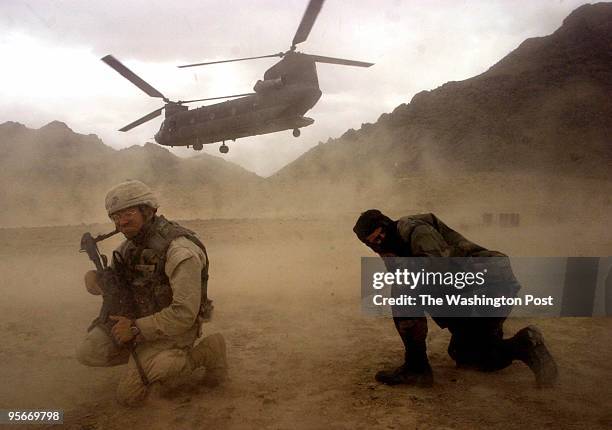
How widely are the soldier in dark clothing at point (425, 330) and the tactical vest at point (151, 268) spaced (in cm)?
134

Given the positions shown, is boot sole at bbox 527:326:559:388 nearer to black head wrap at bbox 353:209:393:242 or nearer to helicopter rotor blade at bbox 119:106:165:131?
black head wrap at bbox 353:209:393:242

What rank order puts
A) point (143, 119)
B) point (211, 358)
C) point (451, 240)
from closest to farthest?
1. point (211, 358)
2. point (451, 240)
3. point (143, 119)

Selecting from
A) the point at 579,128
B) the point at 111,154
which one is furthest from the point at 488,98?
the point at 111,154

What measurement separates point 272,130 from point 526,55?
45.1m

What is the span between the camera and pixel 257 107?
11117 mm

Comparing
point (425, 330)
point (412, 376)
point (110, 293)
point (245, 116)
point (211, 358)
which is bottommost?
point (412, 376)

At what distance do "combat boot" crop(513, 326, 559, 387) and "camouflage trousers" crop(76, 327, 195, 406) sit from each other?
247cm

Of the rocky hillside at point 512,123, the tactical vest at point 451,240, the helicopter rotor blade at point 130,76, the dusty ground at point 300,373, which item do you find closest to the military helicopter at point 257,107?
the helicopter rotor blade at point 130,76

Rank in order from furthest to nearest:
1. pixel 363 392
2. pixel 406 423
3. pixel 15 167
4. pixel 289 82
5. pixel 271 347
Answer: pixel 15 167
pixel 289 82
pixel 271 347
pixel 363 392
pixel 406 423

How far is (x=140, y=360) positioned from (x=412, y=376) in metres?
1.99

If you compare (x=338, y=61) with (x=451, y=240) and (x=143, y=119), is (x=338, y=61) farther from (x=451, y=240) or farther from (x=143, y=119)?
(x=451, y=240)

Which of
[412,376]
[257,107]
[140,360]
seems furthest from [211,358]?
[257,107]

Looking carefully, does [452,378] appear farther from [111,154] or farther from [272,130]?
[111,154]

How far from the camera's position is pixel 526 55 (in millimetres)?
47000
